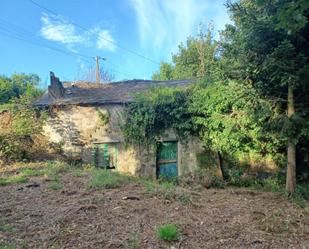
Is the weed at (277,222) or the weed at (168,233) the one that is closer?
the weed at (168,233)

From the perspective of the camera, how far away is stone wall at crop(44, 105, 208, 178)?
13484 mm

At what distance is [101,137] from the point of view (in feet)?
48.4

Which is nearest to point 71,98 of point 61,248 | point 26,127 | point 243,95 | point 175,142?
point 26,127

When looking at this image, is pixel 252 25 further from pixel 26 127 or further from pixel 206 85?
pixel 26 127

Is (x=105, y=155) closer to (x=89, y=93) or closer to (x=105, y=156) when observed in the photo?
(x=105, y=156)

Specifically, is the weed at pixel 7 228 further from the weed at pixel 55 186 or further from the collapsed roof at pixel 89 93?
the collapsed roof at pixel 89 93

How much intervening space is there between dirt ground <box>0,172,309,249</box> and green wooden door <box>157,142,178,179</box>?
524 cm

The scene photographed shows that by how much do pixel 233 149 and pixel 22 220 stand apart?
7.97 meters

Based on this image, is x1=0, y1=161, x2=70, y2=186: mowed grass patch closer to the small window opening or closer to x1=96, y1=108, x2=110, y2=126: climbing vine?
the small window opening

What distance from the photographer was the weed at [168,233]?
5.46 meters

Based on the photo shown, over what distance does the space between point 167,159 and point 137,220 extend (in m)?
7.56

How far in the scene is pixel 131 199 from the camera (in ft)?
24.7

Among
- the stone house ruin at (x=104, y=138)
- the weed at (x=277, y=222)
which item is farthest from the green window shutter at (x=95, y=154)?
the weed at (x=277, y=222)

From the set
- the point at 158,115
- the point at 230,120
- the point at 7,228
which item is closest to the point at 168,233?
the point at 7,228
